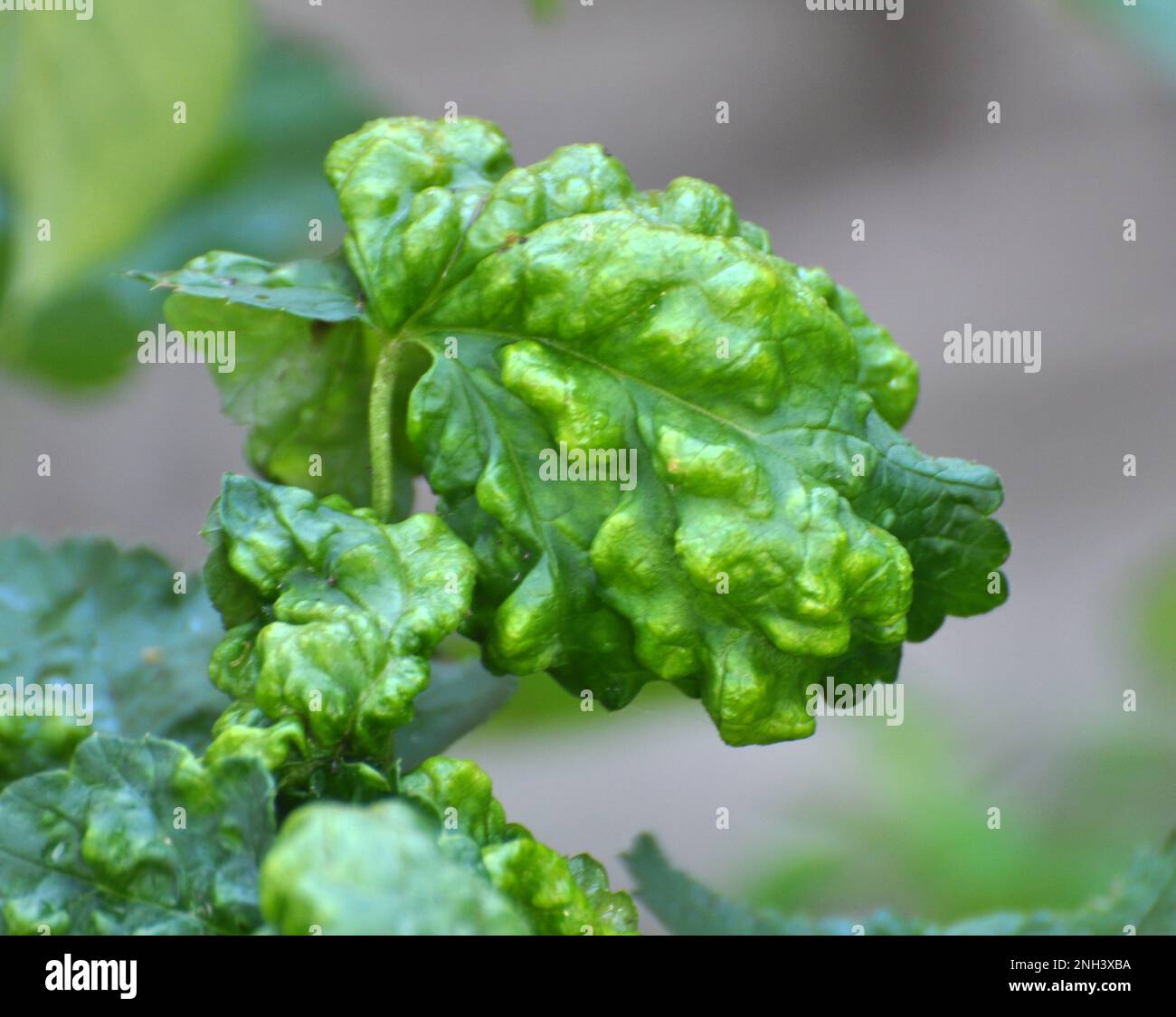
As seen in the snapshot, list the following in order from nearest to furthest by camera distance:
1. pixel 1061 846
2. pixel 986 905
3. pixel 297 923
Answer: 1. pixel 297 923
2. pixel 986 905
3. pixel 1061 846

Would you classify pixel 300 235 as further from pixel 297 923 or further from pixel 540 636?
pixel 297 923

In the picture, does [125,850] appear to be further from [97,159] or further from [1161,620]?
[1161,620]

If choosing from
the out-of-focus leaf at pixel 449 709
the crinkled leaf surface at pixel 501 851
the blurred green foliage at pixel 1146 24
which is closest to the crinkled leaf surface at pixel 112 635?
the out-of-focus leaf at pixel 449 709

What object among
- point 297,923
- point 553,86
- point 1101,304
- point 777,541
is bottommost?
point 297,923

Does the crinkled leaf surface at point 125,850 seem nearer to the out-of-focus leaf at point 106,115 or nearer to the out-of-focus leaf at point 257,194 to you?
the out-of-focus leaf at point 106,115

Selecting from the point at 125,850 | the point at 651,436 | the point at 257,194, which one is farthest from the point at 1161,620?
the point at 125,850

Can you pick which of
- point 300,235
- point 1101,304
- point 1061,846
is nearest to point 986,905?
point 1061,846
